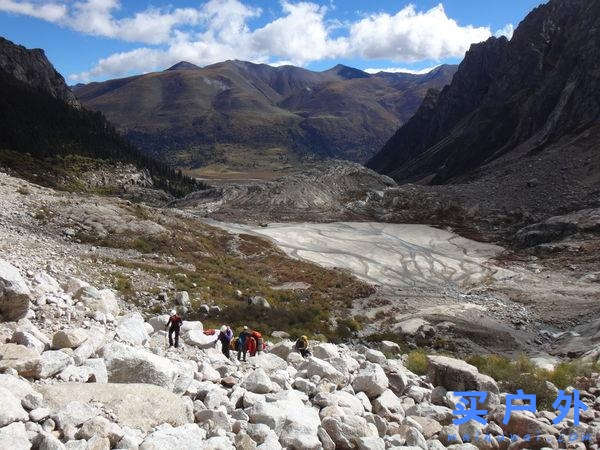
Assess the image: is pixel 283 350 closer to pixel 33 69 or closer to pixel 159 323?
pixel 159 323

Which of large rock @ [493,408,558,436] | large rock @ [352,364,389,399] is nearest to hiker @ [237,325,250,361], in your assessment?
large rock @ [352,364,389,399]

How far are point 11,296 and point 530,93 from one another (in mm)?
160418

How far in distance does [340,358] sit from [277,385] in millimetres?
3600

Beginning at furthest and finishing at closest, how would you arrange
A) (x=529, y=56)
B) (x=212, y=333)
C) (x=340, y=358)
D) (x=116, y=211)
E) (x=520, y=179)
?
(x=529, y=56)
(x=520, y=179)
(x=116, y=211)
(x=212, y=333)
(x=340, y=358)

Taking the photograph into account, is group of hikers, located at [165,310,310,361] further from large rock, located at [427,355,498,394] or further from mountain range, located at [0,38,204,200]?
mountain range, located at [0,38,204,200]

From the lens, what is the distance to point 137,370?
1121 cm

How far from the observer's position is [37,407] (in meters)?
8.40

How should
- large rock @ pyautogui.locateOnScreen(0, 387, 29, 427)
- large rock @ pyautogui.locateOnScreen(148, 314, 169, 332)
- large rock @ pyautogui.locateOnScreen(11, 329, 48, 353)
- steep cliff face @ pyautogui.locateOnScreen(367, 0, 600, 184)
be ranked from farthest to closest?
steep cliff face @ pyautogui.locateOnScreen(367, 0, 600, 184) → large rock @ pyautogui.locateOnScreen(148, 314, 169, 332) → large rock @ pyautogui.locateOnScreen(11, 329, 48, 353) → large rock @ pyautogui.locateOnScreen(0, 387, 29, 427)

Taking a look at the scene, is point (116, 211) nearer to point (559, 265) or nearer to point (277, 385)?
point (277, 385)

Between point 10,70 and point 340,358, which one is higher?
point 10,70

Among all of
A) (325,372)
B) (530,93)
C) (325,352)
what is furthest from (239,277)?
(530,93)

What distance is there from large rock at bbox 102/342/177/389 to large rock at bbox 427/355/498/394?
8.31m

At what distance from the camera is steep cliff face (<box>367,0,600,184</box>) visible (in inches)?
4665

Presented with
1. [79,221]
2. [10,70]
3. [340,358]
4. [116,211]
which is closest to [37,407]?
[340,358]
